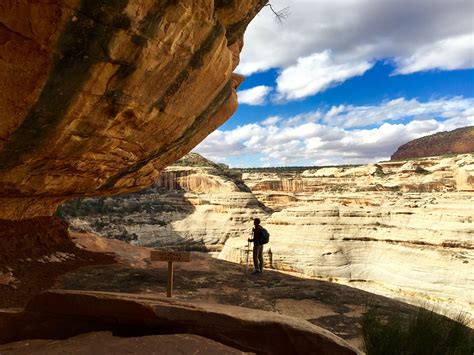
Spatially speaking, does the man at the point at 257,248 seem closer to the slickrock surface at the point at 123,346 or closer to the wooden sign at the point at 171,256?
the wooden sign at the point at 171,256

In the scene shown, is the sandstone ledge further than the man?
No

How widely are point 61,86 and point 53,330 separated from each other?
9.53 ft

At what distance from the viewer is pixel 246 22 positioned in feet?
21.7

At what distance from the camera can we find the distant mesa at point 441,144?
100 m

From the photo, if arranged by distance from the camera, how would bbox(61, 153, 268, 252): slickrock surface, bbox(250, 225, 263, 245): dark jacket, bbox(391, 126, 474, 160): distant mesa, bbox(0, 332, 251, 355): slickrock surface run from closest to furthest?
bbox(0, 332, 251, 355): slickrock surface < bbox(250, 225, 263, 245): dark jacket < bbox(61, 153, 268, 252): slickrock surface < bbox(391, 126, 474, 160): distant mesa

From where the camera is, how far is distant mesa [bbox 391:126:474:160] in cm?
10006

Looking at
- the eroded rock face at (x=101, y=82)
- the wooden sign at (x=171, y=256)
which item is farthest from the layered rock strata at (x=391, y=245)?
the eroded rock face at (x=101, y=82)

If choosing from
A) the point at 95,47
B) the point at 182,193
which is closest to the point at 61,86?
→ the point at 95,47

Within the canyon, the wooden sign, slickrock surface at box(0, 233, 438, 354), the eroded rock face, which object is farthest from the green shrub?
the canyon

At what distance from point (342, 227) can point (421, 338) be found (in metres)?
23.6

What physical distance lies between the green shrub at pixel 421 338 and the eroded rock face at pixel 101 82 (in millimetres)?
4692

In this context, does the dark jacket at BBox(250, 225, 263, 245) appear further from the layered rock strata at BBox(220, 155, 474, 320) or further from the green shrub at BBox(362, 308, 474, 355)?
the layered rock strata at BBox(220, 155, 474, 320)

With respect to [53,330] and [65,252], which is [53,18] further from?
[65,252]

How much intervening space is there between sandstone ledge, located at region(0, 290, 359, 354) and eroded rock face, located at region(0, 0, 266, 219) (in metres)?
2.42
